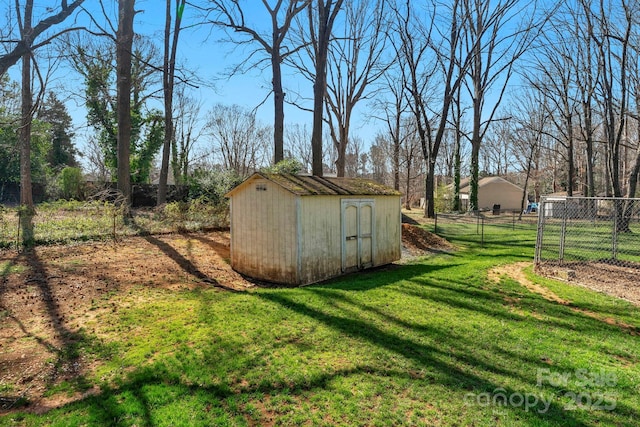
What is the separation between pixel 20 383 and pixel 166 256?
17.9ft

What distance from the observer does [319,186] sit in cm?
778

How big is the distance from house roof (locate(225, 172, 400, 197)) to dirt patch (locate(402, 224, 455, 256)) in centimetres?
332

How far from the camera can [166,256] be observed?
8430mm

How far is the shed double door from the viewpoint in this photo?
26.3 ft

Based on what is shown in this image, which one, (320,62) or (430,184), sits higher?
(320,62)

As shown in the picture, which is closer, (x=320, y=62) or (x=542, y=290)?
(x=542, y=290)

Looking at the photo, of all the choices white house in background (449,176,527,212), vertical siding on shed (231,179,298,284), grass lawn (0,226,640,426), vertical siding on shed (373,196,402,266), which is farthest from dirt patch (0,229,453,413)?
white house in background (449,176,527,212)

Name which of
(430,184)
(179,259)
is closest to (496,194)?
(430,184)

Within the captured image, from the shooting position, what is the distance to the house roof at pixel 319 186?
719 centimetres

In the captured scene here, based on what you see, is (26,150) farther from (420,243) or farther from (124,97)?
(420,243)

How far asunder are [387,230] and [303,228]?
3.05 m

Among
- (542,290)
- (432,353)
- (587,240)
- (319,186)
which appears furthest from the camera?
(587,240)

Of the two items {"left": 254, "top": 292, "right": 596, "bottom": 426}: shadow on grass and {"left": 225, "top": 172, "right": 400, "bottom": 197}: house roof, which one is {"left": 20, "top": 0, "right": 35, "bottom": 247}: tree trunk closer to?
{"left": 225, "top": 172, "right": 400, "bottom": 197}: house roof

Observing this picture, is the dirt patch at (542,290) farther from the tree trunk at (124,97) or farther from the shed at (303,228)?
the tree trunk at (124,97)
